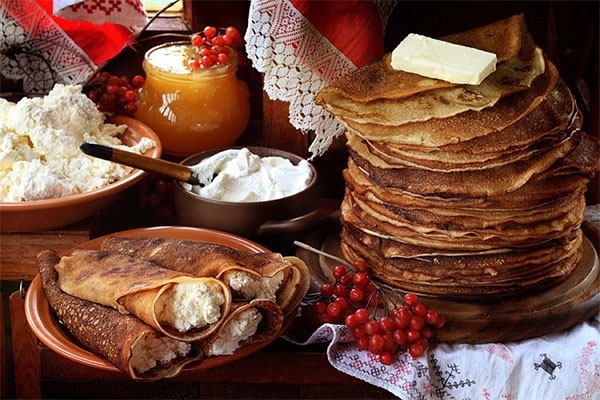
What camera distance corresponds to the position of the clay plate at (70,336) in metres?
1.04

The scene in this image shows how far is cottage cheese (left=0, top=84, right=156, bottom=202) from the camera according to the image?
4.31 ft

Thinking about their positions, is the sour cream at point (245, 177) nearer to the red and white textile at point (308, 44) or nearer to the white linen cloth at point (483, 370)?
the red and white textile at point (308, 44)

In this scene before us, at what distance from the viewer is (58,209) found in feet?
4.33

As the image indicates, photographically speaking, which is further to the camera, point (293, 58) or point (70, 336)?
point (293, 58)

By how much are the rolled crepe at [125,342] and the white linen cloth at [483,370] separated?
0.22 m

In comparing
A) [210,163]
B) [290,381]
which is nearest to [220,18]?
[210,163]

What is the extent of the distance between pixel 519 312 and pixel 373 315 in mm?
201

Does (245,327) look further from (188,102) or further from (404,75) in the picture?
(188,102)

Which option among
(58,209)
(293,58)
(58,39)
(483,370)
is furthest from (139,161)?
(483,370)

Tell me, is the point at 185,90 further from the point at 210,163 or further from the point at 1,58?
the point at 1,58

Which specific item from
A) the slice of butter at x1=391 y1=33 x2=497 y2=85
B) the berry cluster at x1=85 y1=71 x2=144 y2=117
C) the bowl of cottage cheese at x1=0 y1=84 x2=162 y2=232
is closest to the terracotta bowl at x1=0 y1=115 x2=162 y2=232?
the bowl of cottage cheese at x1=0 y1=84 x2=162 y2=232

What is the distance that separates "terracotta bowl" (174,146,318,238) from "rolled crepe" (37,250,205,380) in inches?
11.3

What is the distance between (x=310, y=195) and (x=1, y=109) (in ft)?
1.80

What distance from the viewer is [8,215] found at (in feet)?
4.32
